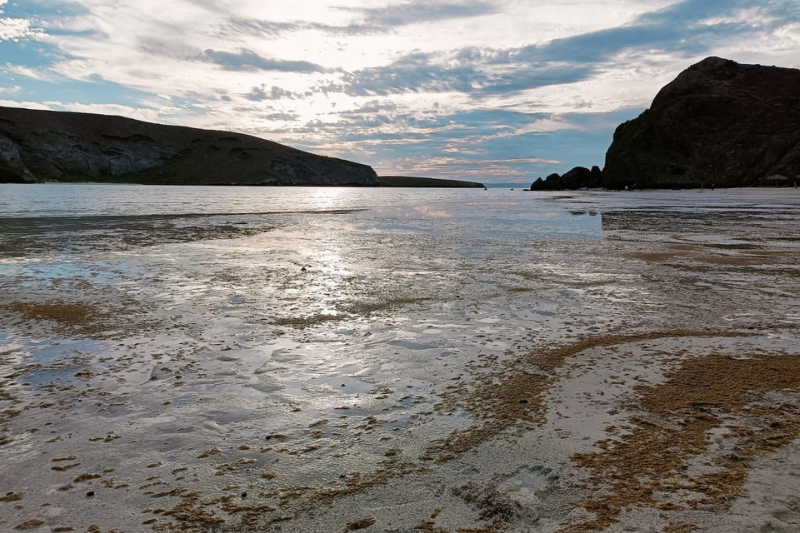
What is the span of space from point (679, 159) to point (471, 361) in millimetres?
95657

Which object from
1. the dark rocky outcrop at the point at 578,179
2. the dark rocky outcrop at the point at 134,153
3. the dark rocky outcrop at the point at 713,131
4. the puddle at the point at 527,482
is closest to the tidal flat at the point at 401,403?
the puddle at the point at 527,482

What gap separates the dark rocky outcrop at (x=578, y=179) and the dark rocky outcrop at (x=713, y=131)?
19.0 feet

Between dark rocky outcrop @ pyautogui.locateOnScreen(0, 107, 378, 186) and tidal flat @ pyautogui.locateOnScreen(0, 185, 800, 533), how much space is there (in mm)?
139374

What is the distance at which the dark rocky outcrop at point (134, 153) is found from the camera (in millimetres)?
137875

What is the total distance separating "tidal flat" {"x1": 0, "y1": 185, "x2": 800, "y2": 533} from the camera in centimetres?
259

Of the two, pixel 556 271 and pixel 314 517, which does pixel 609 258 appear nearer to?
pixel 556 271

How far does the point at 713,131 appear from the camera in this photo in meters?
83.9

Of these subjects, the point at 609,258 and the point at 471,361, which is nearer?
the point at 471,361

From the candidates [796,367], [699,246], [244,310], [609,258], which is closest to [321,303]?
[244,310]

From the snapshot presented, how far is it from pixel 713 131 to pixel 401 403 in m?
99.8

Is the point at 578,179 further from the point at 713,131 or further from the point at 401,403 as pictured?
the point at 401,403

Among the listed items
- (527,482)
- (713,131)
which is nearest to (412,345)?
(527,482)

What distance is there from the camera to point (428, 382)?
14.1 feet

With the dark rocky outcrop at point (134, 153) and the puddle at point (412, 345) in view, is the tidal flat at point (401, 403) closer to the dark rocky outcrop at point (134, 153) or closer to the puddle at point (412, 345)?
the puddle at point (412, 345)
